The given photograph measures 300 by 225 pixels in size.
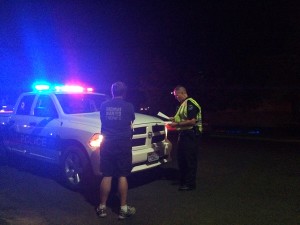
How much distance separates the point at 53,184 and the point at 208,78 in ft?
52.8

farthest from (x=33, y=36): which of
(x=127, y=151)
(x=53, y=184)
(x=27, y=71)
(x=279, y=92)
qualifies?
(x=127, y=151)

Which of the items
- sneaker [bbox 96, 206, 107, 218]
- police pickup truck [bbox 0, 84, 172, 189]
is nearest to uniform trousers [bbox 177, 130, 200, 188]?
police pickup truck [bbox 0, 84, 172, 189]

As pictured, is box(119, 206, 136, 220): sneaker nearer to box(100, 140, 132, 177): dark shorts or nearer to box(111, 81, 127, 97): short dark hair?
box(100, 140, 132, 177): dark shorts

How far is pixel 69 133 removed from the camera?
23.4 ft

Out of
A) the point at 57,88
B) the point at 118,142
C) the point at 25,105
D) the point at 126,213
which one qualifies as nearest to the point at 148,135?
the point at 118,142

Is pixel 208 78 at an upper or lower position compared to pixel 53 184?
upper

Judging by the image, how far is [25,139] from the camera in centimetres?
827

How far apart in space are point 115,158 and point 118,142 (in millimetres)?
228

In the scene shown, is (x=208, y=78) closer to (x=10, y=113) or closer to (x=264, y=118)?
(x=264, y=118)

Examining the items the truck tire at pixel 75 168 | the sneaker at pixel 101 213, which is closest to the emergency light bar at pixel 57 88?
the truck tire at pixel 75 168

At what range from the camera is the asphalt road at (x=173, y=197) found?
5.67 m

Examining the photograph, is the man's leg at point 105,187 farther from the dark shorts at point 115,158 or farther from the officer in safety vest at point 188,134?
the officer in safety vest at point 188,134

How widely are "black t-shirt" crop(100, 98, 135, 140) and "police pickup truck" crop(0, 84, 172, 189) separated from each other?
2.93 ft

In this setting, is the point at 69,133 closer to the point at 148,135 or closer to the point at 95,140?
the point at 95,140
